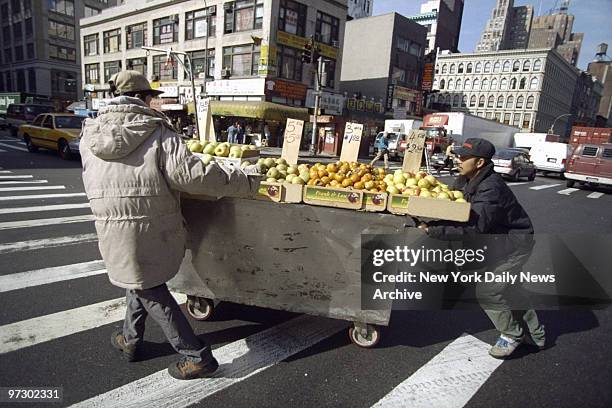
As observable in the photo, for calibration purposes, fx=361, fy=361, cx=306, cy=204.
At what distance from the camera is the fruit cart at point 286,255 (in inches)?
116

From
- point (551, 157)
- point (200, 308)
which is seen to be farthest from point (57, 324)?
point (551, 157)

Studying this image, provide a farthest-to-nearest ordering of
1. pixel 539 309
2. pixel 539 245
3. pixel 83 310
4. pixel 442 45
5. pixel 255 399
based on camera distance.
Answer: pixel 442 45 < pixel 539 245 < pixel 539 309 < pixel 83 310 < pixel 255 399

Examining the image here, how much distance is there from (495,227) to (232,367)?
2476mm

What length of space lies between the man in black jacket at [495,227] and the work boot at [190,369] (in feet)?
6.54

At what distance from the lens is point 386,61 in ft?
145

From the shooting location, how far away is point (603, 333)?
12.5 feet

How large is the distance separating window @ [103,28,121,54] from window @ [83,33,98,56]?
2338 mm

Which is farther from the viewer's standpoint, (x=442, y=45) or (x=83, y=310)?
(x=442, y=45)

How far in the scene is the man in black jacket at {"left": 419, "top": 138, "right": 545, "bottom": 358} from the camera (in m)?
2.98

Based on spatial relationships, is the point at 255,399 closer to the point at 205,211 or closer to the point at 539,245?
the point at 205,211

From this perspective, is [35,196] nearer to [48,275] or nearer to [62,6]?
[48,275]

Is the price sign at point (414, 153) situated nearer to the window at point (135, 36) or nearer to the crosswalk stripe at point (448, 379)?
the crosswalk stripe at point (448, 379)

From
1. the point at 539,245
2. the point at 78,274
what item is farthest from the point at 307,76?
the point at 78,274

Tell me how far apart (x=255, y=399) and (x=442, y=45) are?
321ft
